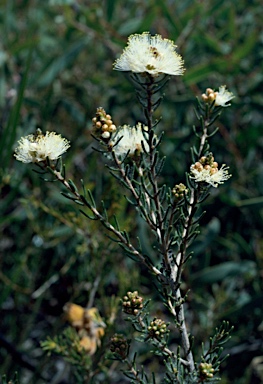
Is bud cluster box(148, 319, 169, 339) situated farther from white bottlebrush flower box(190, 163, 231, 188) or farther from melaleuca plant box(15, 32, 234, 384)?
white bottlebrush flower box(190, 163, 231, 188)

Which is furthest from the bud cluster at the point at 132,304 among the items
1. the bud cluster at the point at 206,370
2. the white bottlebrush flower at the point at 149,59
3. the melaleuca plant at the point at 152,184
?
the white bottlebrush flower at the point at 149,59

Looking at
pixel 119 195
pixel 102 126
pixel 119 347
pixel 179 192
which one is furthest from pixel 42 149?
A: pixel 119 195

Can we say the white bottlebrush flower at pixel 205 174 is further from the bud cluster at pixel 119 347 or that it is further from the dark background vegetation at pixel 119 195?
the dark background vegetation at pixel 119 195

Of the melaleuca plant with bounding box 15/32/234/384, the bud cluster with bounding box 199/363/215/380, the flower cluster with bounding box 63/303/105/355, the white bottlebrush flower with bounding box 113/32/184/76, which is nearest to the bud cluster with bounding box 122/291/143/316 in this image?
the melaleuca plant with bounding box 15/32/234/384

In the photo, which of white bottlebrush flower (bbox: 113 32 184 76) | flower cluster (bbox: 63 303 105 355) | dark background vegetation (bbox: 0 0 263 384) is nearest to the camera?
white bottlebrush flower (bbox: 113 32 184 76)

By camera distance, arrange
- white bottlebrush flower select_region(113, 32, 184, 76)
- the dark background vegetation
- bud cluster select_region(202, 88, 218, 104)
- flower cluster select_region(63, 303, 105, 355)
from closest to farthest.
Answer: white bottlebrush flower select_region(113, 32, 184, 76) < bud cluster select_region(202, 88, 218, 104) < flower cluster select_region(63, 303, 105, 355) < the dark background vegetation

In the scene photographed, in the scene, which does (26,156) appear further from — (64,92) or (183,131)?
(64,92)

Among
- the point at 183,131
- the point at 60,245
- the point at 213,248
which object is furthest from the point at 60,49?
the point at 213,248
